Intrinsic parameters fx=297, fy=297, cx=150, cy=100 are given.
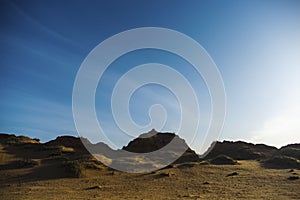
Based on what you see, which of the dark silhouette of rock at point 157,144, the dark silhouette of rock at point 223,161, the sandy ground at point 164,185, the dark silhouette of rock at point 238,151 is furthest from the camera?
the dark silhouette of rock at point 157,144

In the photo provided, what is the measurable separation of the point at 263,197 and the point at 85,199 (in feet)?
50.0

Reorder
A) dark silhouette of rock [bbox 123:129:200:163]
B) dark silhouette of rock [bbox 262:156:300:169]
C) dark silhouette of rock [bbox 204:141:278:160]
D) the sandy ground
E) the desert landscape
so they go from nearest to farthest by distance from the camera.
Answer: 1. the sandy ground
2. the desert landscape
3. dark silhouette of rock [bbox 262:156:300:169]
4. dark silhouette of rock [bbox 204:141:278:160]
5. dark silhouette of rock [bbox 123:129:200:163]

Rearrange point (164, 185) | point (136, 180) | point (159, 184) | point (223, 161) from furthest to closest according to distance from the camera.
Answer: point (223, 161)
point (136, 180)
point (159, 184)
point (164, 185)

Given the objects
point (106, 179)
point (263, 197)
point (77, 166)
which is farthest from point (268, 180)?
point (77, 166)

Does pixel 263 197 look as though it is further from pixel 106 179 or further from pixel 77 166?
pixel 77 166

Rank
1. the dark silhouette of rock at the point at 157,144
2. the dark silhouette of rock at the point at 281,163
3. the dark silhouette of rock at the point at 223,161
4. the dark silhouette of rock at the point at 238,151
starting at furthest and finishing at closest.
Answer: the dark silhouette of rock at the point at 157,144
the dark silhouette of rock at the point at 238,151
the dark silhouette of rock at the point at 223,161
the dark silhouette of rock at the point at 281,163

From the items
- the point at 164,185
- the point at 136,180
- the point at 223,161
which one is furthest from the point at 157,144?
the point at 164,185

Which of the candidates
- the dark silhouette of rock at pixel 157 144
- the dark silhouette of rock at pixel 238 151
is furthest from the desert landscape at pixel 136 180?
the dark silhouette of rock at pixel 157 144

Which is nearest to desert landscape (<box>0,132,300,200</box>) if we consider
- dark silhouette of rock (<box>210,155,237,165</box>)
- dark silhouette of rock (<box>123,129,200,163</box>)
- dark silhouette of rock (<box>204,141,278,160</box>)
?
dark silhouette of rock (<box>210,155,237,165</box>)

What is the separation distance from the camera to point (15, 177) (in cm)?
3453

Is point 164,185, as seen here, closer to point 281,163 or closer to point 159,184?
point 159,184

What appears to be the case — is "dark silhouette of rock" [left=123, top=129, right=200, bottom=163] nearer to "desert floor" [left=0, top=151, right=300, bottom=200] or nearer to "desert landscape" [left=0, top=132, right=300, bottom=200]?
"desert landscape" [left=0, top=132, right=300, bottom=200]

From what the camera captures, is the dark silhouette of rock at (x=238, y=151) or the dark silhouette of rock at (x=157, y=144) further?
the dark silhouette of rock at (x=157, y=144)

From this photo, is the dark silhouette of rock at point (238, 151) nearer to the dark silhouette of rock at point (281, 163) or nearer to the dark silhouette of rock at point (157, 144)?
the dark silhouette of rock at point (157, 144)
